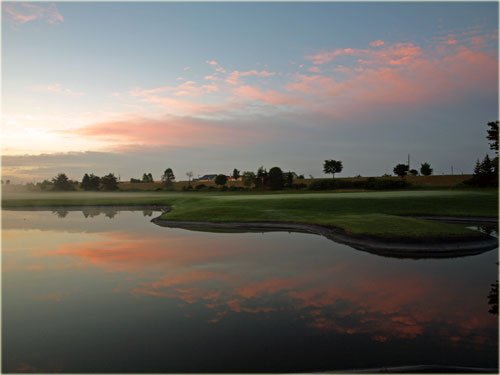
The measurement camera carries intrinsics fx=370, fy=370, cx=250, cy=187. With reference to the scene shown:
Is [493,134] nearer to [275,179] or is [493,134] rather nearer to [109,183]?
[275,179]

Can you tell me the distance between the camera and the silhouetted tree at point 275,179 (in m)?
148

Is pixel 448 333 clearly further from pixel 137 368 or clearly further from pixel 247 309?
pixel 137 368

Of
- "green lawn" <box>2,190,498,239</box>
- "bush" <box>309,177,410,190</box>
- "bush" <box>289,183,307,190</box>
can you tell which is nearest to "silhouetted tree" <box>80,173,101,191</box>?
"bush" <box>289,183,307,190</box>

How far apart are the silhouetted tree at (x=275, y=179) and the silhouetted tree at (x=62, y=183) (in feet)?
347

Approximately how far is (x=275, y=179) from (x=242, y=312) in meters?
134

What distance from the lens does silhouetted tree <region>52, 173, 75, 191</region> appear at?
187637 millimetres

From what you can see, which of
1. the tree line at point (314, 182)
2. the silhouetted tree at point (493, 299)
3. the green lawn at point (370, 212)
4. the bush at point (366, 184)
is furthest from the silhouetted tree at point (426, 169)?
the silhouetted tree at point (493, 299)

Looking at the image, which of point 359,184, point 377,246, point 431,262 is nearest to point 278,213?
point 377,246

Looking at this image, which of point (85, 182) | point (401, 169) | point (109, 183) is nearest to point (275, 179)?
point (401, 169)

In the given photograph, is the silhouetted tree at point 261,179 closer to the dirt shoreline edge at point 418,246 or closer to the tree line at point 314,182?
the tree line at point 314,182

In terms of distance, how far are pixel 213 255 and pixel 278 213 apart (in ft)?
84.8

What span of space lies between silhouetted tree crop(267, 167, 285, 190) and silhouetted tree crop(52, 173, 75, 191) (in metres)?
106

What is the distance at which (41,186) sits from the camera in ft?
636

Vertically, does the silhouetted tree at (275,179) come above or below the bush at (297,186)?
above
